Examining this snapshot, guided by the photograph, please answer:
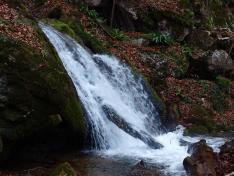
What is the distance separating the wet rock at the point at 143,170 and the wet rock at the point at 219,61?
10.4 meters

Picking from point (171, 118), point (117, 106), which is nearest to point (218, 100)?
point (171, 118)

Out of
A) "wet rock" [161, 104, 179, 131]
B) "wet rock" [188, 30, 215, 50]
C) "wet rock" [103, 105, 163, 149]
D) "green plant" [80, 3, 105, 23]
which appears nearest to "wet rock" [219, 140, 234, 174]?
"wet rock" [103, 105, 163, 149]

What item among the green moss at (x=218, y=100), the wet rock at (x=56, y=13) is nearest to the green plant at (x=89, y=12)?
the wet rock at (x=56, y=13)

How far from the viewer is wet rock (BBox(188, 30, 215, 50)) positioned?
2147 cm

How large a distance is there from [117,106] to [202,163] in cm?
498

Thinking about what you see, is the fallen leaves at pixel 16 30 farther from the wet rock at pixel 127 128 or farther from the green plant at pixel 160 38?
the green plant at pixel 160 38

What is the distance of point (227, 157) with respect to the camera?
Result: 37.6 feet

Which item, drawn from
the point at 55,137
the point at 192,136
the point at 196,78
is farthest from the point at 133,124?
the point at 196,78

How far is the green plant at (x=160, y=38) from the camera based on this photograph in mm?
20311

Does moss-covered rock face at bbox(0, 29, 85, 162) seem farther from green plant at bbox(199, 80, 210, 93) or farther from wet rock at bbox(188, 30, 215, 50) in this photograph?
wet rock at bbox(188, 30, 215, 50)

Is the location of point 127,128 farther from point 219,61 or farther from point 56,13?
point 219,61

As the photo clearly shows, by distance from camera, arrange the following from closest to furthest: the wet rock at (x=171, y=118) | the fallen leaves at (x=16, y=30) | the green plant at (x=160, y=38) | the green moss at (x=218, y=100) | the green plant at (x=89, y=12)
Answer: the fallen leaves at (x=16, y=30), the wet rock at (x=171, y=118), the green moss at (x=218, y=100), the green plant at (x=89, y=12), the green plant at (x=160, y=38)

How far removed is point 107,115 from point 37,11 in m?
7.69

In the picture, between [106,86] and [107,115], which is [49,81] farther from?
[106,86]
